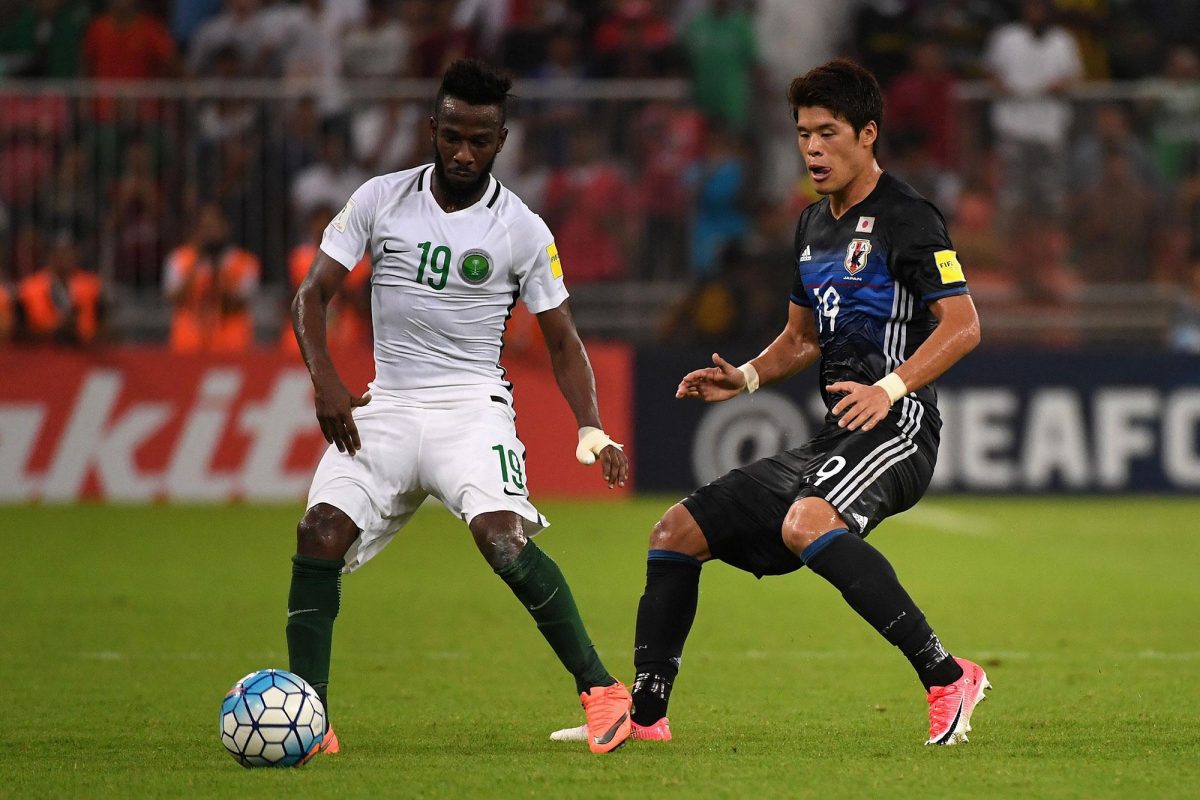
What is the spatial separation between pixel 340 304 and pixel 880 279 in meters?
10.5

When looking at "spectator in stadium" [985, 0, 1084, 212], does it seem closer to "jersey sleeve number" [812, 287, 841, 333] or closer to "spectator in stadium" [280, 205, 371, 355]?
"spectator in stadium" [280, 205, 371, 355]

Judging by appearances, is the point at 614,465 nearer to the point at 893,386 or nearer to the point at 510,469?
the point at 510,469

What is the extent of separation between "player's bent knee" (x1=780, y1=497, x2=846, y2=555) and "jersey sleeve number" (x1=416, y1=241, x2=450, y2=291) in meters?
1.38

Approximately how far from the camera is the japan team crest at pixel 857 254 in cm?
595

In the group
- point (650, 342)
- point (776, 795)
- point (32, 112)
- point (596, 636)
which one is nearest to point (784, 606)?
point (596, 636)

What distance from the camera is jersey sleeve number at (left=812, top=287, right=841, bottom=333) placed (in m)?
6.05

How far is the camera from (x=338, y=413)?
19.3 feet

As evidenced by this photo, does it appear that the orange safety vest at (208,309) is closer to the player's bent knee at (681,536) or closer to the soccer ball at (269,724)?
the player's bent knee at (681,536)

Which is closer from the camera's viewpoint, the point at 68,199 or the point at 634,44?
the point at 68,199

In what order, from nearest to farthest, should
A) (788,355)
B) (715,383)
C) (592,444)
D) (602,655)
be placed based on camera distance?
(592,444), (715,383), (788,355), (602,655)

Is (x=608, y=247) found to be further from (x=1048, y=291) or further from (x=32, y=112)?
(x=32, y=112)

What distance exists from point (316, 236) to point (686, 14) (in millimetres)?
4574

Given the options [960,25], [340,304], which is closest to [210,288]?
[340,304]

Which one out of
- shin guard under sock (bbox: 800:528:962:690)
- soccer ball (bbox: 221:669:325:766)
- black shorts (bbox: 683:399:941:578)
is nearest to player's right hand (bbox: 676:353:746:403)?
black shorts (bbox: 683:399:941:578)
